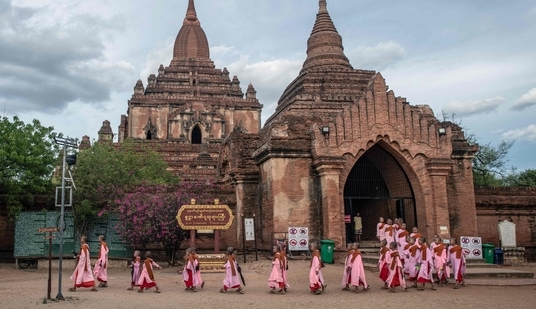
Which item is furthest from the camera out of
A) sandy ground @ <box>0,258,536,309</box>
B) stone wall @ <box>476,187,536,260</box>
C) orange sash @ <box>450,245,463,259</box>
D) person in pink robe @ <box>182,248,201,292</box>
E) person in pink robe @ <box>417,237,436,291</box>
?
stone wall @ <box>476,187,536,260</box>

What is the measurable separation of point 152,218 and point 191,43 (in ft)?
122

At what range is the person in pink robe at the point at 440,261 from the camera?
45.9 ft

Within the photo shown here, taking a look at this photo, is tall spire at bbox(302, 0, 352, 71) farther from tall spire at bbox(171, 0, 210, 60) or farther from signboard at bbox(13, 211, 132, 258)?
tall spire at bbox(171, 0, 210, 60)

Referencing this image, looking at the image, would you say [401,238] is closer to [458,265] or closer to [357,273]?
[458,265]

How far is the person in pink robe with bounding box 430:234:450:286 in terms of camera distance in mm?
13984

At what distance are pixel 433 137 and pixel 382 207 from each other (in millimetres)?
4061

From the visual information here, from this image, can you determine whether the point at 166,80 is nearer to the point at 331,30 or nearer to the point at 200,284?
the point at 331,30

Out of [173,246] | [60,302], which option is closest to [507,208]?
[173,246]

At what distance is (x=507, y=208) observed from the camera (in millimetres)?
21297

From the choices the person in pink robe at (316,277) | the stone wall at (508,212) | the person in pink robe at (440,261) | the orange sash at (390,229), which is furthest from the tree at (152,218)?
the stone wall at (508,212)

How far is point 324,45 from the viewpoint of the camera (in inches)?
958

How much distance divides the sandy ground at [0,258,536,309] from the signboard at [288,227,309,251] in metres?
1.92

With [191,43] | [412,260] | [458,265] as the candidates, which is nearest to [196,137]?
[191,43]

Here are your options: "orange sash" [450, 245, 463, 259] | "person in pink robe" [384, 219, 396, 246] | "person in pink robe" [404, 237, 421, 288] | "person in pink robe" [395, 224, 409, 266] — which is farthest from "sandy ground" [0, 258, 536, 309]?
"person in pink robe" [384, 219, 396, 246]
